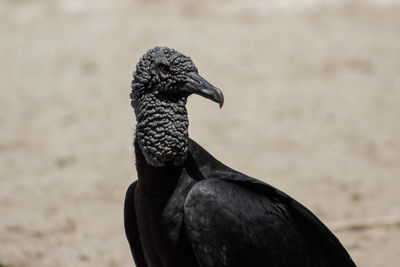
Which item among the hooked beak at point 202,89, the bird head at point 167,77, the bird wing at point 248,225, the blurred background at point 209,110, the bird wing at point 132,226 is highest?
the blurred background at point 209,110

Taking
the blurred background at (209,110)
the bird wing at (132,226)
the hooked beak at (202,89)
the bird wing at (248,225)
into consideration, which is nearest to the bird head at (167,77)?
the hooked beak at (202,89)

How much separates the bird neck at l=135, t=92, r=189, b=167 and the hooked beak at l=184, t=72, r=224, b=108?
13 cm

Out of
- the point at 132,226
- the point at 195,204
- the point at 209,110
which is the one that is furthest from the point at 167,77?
the point at 209,110

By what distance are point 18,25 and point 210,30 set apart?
9.36 feet

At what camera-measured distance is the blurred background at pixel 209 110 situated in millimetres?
6824

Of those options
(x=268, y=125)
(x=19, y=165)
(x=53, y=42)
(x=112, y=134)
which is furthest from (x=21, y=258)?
(x=53, y=42)

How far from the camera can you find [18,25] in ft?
36.8

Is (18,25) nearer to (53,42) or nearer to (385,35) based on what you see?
(53,42)

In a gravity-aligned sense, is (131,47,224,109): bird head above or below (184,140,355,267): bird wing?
above

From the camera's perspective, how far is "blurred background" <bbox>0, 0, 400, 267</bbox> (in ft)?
22.4

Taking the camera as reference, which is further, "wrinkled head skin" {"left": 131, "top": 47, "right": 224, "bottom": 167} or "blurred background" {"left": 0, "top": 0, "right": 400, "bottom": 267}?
"blurred background" {"left": 0, "top": 0, "right": 400, "bottom": 267}

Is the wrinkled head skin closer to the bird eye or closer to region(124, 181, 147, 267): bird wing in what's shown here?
the bird eye

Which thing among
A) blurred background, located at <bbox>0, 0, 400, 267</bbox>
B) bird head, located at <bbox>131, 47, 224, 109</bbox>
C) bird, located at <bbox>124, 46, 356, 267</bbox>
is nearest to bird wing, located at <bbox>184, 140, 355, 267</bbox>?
bird, located at <bbox>124, 46, 356, 267</bbox>

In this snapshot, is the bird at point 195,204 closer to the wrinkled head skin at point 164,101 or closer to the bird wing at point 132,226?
the wrinkled head skin at point 164,101
